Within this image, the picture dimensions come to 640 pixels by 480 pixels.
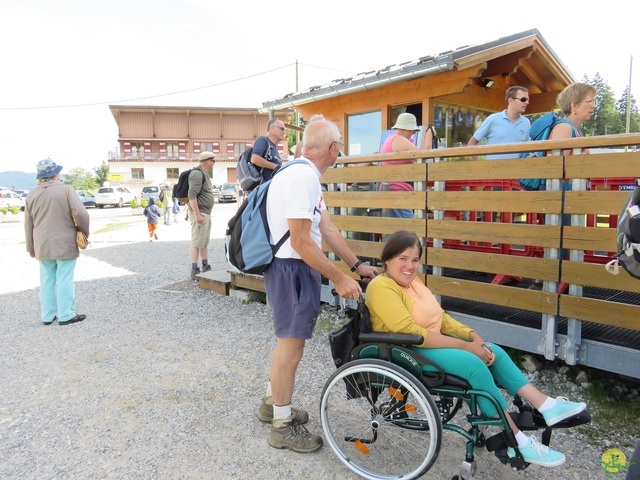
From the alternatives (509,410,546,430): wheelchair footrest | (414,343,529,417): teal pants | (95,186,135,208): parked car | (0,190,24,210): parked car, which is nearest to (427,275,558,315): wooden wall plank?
(414,343,529,417): teal pants

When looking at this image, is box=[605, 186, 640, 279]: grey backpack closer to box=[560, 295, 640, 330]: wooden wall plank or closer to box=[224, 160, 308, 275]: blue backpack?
box=[560, 295, 640, 330]: wooden wall plank

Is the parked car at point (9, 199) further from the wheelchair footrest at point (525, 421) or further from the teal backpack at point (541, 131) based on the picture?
the wheelchair footrest at point (525, 421)

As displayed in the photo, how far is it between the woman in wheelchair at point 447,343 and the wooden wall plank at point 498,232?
1028mm

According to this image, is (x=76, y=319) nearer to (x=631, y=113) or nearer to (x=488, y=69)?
(x=488, y=69)

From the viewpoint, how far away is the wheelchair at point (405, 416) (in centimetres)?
231

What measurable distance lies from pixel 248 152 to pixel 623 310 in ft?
14.1

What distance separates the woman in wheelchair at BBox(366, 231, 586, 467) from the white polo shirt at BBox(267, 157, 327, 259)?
0.50 meters

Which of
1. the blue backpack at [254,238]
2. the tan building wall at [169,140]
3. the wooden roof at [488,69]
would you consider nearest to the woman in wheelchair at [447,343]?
the blue backpack at [254,238]

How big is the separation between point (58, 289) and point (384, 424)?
4.63m

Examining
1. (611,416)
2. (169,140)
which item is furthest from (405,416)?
(169,140)

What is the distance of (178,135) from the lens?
2110 inches

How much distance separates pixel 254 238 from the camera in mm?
2822

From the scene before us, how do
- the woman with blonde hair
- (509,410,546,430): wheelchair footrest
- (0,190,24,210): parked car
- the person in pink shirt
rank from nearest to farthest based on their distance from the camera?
(509,410,546,430): wheelchair footrest, the woman with blonde hair, the person in pink shirt, (0,190,24,210): parked car

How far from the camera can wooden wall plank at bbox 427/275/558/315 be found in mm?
3389
